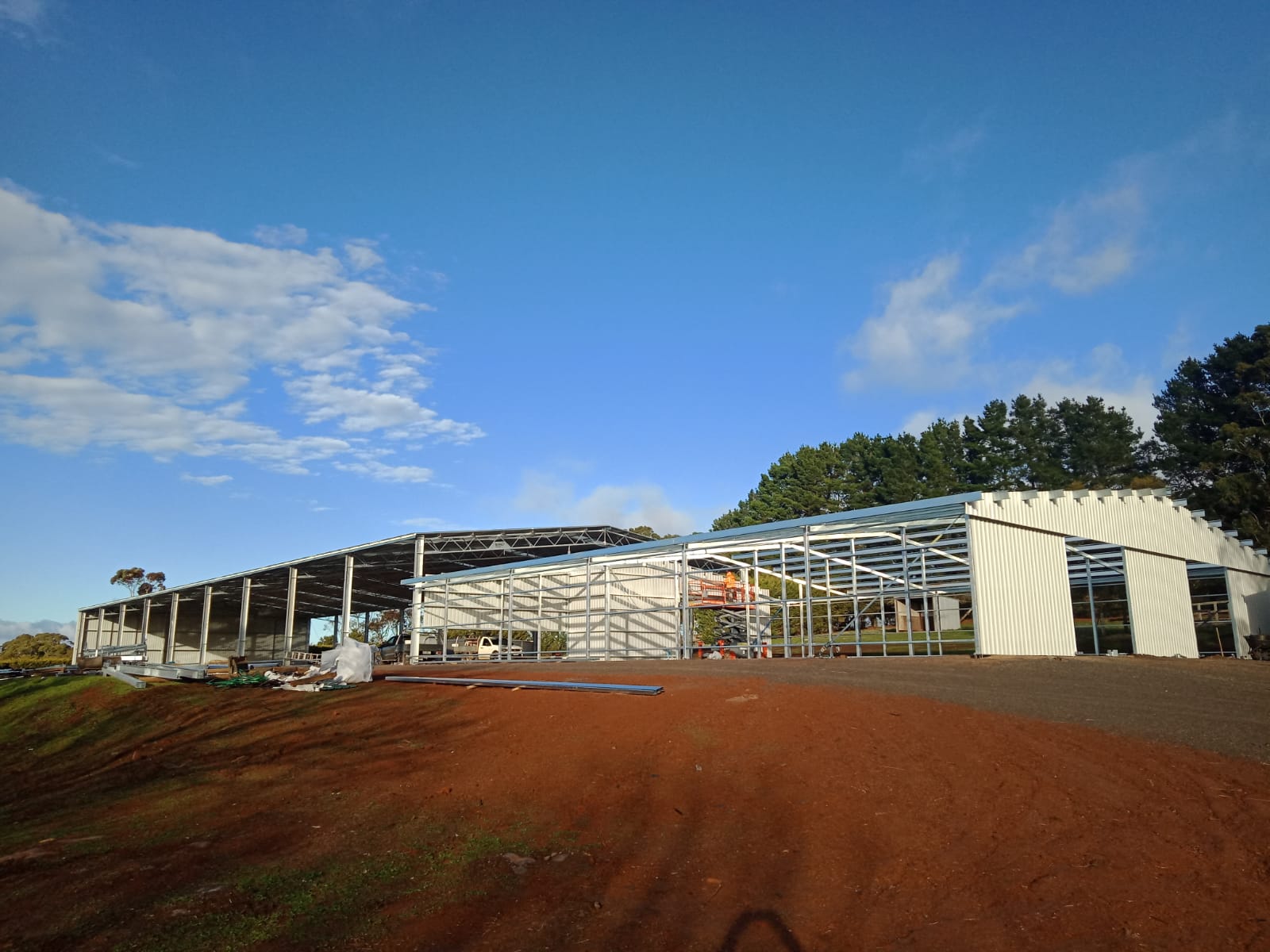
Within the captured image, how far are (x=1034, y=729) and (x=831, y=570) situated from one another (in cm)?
1709

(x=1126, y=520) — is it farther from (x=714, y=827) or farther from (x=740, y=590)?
(x=714, y=827)

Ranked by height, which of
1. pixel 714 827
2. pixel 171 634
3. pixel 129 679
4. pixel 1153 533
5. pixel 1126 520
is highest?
pixel 1126 520

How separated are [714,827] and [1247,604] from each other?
80.7 ft

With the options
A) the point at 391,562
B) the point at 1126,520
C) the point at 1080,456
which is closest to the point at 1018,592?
the point at 1126,520

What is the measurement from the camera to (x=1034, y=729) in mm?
8398

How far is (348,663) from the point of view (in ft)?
54.1

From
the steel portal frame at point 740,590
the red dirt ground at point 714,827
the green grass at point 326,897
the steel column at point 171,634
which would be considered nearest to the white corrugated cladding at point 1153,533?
the steel portal frame at point 740,590

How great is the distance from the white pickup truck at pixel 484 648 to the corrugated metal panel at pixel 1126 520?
17.7 m

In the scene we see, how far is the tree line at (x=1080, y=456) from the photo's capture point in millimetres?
37812

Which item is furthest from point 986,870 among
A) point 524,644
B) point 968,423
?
point 968,423

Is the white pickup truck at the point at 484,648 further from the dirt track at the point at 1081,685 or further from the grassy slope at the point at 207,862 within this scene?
the grassy slope at the point at 207,862

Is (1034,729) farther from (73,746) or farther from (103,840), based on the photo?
(73,746)

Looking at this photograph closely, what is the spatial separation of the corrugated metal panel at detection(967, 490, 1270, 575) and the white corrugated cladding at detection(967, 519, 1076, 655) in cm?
38

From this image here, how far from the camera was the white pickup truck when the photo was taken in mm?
30344
